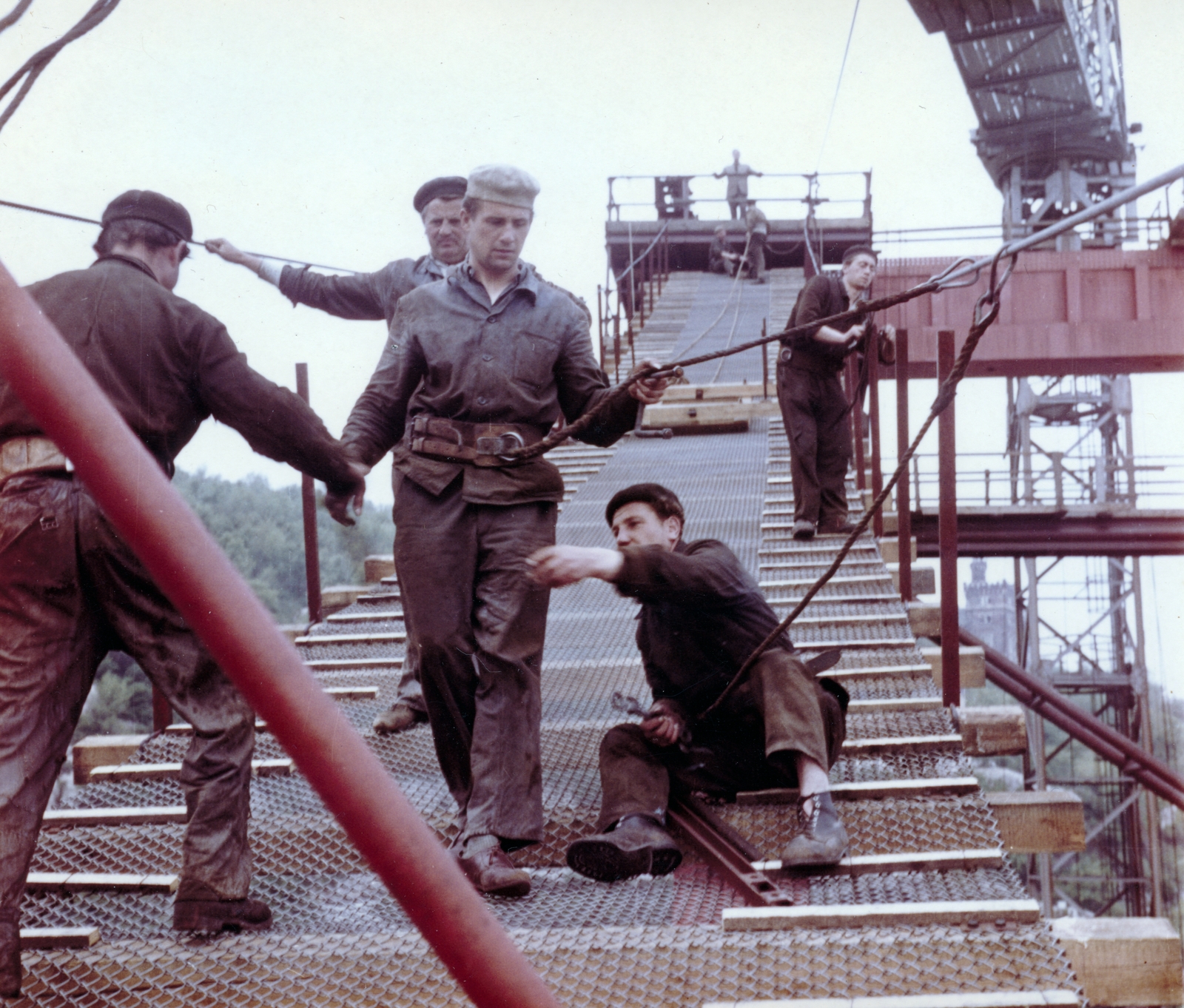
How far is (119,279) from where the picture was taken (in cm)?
301

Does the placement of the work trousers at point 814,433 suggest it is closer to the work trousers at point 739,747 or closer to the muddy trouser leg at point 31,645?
the work trousers at point 739,747

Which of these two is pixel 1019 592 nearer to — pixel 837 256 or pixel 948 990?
pixel 837 256

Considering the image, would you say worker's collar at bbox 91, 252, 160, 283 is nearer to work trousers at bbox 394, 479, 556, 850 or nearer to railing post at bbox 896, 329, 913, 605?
work trousers at bbox 394, 479, 556, 850

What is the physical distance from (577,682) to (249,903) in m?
2.46

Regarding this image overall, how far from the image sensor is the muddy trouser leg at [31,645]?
2865 mm

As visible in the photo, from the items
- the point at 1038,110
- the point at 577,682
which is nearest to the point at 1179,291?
the point at 1038,110

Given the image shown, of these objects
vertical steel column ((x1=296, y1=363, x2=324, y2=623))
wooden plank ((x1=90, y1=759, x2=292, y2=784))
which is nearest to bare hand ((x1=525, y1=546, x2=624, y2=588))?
wooden plank ((x1=90, y1=759, x2=292, y2=784))

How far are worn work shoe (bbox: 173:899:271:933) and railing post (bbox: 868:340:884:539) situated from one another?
5.16m

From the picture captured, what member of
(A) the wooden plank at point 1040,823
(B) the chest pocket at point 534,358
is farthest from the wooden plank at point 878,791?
(B) the chest pocket at point 534,358

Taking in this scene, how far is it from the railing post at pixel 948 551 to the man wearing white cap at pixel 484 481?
212 centimetres

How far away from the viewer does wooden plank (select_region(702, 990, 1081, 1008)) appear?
259 centimetres

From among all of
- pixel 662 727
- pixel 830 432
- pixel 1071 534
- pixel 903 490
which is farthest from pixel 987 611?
pixel 662 727

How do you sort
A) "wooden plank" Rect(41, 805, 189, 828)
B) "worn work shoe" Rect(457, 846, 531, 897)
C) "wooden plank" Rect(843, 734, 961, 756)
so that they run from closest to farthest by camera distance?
"worn work shoe" Rect(457, 846, 531, 897) → "wooden plank" Rect(41, 805, 189, 828) → "wooden plank" Rect(843, 734, 961, 756)

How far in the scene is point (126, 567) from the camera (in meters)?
2.98
